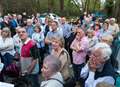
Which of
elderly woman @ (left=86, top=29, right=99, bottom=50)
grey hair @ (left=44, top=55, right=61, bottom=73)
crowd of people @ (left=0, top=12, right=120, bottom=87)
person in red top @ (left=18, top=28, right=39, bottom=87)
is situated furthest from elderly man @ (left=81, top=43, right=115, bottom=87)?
elderly woman @ (left=86, top=29, right=99, bottom=50)

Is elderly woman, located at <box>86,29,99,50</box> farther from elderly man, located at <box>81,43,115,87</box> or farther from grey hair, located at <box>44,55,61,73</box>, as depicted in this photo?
grey hair, located at <box>44,55,61,73</box>

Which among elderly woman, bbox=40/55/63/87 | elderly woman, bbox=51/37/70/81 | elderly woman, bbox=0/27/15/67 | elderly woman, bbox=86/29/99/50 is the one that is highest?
elderly woman, bbox=40/55/63/87

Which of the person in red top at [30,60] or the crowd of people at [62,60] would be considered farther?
the person in red top at [30,60]

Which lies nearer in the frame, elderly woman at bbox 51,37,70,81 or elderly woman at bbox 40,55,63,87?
elderly woman at bbox 40,55,63,87

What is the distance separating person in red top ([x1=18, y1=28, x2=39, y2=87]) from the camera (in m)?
8.88

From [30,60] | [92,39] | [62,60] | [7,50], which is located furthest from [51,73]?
[92,39]

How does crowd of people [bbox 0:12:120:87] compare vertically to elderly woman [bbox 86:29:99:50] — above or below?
above

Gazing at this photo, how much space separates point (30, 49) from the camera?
9.01 meters

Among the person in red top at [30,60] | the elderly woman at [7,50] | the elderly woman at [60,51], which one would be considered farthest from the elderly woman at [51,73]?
the elderly woman at [7,50]

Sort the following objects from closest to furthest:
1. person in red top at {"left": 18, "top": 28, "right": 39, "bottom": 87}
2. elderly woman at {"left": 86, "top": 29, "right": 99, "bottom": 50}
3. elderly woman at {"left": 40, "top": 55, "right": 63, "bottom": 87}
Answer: elderly woman at {"left": 40, "top": 55, "right": 63, "bottom": 87} → person in red top at {"left": 18, "top": 28, "right": 39, "bottom": 87} → elderly woman at {"left": 86, "top": 29, "right": 99, "bottom": 50}

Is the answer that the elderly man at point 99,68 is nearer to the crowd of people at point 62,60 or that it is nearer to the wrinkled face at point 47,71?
the crowd of people at point 62,60

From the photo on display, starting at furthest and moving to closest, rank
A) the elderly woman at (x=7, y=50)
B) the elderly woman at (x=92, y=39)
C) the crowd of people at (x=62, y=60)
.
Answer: the elderly woman at (x=92, y=39)
the elderly woman at (x=7, y=50)
the crowd of people at (x=62, y=60)

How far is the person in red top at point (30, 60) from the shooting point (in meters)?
8.88

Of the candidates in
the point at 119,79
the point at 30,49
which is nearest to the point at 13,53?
the point at 30,49
